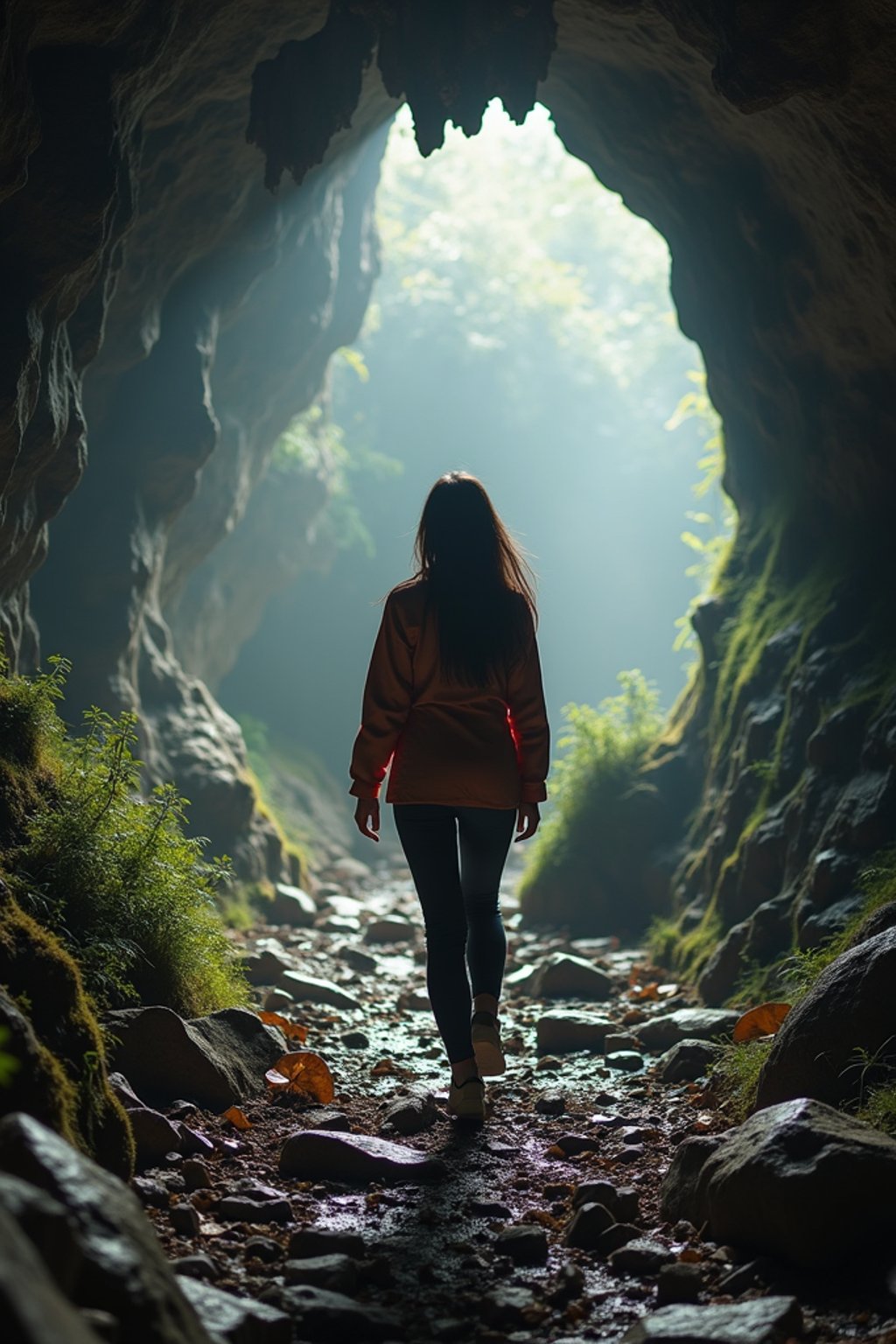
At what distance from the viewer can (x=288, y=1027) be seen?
241 inches

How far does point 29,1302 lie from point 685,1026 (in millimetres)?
5135

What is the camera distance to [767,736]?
8.37 m

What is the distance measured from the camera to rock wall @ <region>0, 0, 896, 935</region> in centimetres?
625

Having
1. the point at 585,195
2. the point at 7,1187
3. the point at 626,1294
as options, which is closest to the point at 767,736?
the point at 626,1294

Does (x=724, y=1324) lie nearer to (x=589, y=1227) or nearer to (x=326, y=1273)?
(x=589, y=1227)

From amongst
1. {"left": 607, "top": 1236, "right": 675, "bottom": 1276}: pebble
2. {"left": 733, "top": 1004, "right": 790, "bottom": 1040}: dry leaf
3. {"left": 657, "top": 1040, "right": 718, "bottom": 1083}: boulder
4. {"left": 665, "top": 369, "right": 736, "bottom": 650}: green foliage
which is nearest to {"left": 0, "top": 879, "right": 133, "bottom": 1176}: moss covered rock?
{"left": 607, "top": 1236, "right": 675, "bottom": 1276}: pebble

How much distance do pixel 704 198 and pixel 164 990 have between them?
7339mm

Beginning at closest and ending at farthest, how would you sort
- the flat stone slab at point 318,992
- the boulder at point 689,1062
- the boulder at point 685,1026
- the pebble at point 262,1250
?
1. the pebble at point 262,1250
2. the boulder at point 689,1062
3. the boulder at point 685,1026
4. the flat stone slab at point 318,992

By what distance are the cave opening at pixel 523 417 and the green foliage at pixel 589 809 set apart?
19.8 metres

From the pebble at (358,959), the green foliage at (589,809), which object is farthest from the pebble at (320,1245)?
the green foliage at (589,809)

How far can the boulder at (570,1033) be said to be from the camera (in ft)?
20.8

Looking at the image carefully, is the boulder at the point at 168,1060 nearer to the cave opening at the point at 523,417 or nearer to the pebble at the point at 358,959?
the pebble at the point at 358,959

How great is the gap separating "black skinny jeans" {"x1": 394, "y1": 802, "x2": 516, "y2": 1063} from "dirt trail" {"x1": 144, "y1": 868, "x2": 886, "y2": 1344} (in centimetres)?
50

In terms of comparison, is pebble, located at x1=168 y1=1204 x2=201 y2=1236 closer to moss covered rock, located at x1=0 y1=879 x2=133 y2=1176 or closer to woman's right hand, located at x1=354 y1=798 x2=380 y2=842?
moss covered rock, located at x1=0 y1=879 x2=133 y2=1176
